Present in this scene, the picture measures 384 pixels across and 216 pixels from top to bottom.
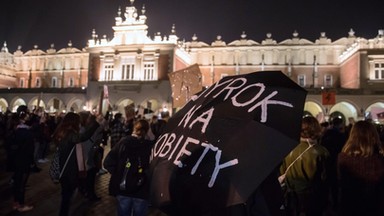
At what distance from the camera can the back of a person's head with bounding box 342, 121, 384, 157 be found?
148 inches

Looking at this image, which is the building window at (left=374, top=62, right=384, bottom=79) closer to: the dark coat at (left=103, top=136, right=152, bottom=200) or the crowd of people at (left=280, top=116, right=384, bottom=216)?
the crowd of people at (left=280, top=116, right=384, bottom=216)

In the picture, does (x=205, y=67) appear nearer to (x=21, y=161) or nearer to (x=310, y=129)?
(x=21, y=161)

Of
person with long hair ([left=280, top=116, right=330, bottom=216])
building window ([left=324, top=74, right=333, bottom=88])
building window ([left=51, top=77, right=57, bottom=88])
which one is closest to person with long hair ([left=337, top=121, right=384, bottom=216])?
person with long hair ([left=280, top=116, right=330, bottom=216])

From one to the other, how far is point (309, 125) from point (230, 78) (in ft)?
6.80

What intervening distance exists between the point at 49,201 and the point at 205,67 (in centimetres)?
3730

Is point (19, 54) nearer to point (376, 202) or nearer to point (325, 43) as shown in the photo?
point (325, 43)

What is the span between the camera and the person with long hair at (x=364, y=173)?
146 inches

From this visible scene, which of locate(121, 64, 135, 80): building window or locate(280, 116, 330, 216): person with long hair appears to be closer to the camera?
locate(280, 116, 330, 216): person with long hair

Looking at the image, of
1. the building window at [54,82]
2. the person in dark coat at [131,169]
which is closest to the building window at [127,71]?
the building window at [54,82]

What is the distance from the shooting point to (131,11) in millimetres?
37125

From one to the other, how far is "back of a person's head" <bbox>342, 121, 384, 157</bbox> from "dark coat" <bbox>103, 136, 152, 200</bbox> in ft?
7.98

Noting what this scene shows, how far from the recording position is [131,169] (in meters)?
4.00

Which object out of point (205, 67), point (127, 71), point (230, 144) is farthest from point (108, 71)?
point (230, 144)

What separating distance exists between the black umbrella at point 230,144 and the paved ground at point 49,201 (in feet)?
16.6
